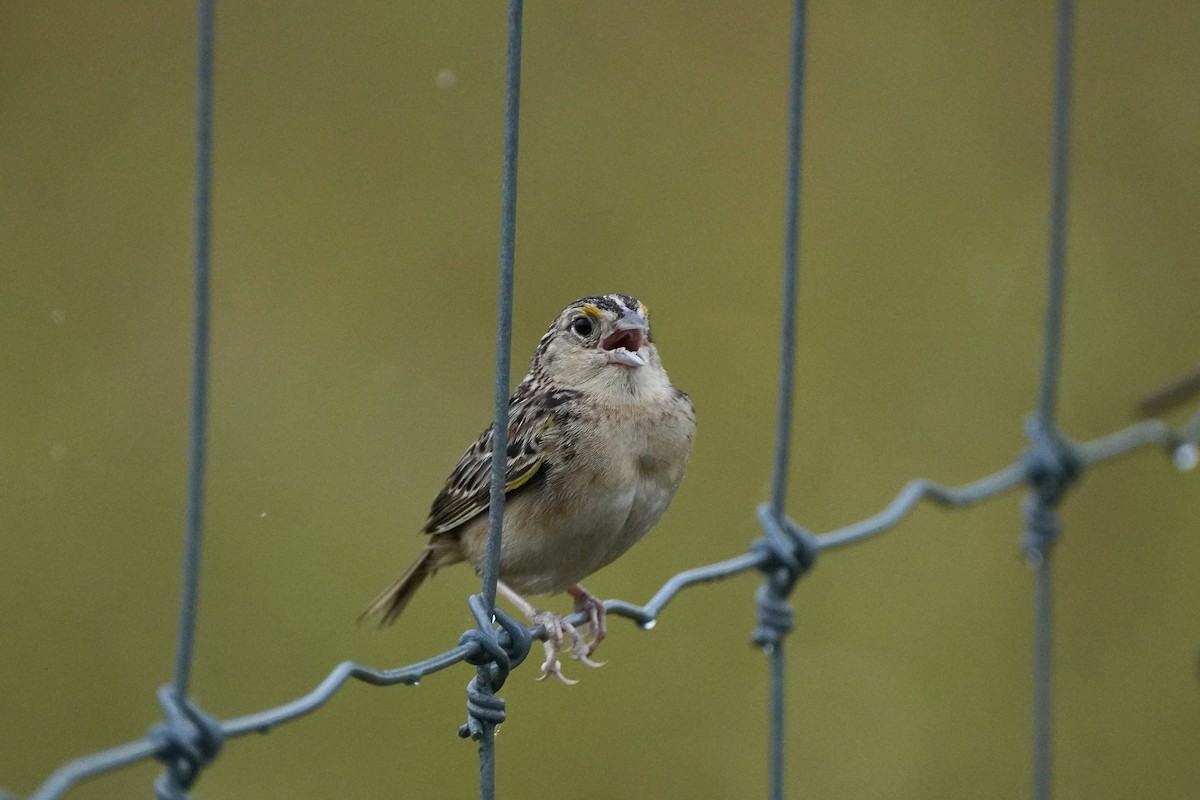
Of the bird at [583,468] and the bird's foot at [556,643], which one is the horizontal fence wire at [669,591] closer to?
the bird's foot at [556,643]

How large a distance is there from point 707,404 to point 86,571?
7.35 ft

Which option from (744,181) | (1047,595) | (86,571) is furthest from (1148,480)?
(86,571)

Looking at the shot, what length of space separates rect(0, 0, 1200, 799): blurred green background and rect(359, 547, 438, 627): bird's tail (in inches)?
60.5

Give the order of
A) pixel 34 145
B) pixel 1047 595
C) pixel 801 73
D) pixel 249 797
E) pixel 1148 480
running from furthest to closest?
1. pixel 34 145
2. pixel 1148 480
3. pixel 249 797
4. pixel 1047 595
5. pixel 801 73

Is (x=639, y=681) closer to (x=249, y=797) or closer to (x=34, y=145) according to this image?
(x=249, y=797)

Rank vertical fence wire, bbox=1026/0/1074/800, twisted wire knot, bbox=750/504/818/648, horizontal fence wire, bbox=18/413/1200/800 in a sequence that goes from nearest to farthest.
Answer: horizontal fence wire, bbox=18/413/1200/800 < twisted wire knot, bbox=750/504/818/648 < vertical fence wire, bbox=1026/0/1074/800

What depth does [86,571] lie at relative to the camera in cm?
593

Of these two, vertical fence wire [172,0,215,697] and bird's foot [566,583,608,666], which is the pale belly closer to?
bird's foot [566,583,608,666]

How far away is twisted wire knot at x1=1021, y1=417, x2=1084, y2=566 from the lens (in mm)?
3383

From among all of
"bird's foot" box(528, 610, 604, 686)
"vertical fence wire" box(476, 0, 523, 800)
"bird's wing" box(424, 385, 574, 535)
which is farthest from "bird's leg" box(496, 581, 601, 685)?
"vertical fence wire" box(476, 0, 523, 800)

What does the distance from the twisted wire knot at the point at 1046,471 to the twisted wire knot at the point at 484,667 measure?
1.38 metres

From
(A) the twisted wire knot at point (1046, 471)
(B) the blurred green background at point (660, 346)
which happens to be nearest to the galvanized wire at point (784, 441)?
(A) the twisted wire knot at point (1046, 471)

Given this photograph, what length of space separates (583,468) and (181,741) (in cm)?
168

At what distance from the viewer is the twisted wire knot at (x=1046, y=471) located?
11.1 feet
